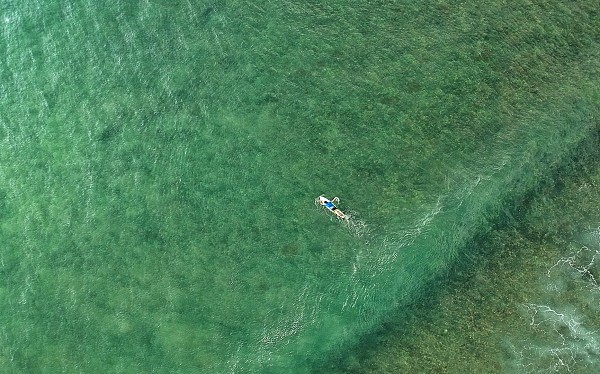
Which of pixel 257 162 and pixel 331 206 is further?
pixel 257 162

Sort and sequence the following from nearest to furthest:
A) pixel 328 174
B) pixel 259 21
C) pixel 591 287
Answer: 1. pixel 591 287
2. pixel 328 174
3. pixel 259 21

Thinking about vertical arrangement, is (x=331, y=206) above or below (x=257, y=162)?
below

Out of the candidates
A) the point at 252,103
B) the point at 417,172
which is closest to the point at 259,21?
the point at 252,103

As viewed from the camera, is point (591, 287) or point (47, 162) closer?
point (591, 287)

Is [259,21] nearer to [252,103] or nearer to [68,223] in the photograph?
[252,103]

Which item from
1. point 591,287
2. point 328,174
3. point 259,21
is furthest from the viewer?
point 259,21

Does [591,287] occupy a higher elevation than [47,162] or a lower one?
lower

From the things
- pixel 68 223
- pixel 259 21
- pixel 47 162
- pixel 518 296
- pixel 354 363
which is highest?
pixel 259 21
